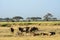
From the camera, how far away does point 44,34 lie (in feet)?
79.7

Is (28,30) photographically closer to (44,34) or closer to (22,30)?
(22,30)

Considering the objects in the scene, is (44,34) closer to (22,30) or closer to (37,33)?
(37,33)

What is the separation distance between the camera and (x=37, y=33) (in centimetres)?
2458

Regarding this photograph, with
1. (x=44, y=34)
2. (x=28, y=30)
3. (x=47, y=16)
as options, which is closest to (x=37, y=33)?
(x=44, y=34)

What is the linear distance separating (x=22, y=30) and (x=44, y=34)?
472 centimetres

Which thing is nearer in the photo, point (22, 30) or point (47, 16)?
point (22, 30)

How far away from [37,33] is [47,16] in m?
77.0

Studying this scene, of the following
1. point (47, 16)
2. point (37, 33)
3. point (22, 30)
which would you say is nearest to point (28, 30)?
point (22, 30)

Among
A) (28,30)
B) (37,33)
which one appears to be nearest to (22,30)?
(28,30)

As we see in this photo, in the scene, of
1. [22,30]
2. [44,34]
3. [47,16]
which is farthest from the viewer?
[47,16]

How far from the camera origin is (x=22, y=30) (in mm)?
28219

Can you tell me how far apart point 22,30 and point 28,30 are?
780 mm

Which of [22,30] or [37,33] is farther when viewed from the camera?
[22,30]

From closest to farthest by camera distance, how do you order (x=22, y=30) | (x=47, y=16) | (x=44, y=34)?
(x=44, y=34) → (x=22, y=30) → (x=47, y=16)
